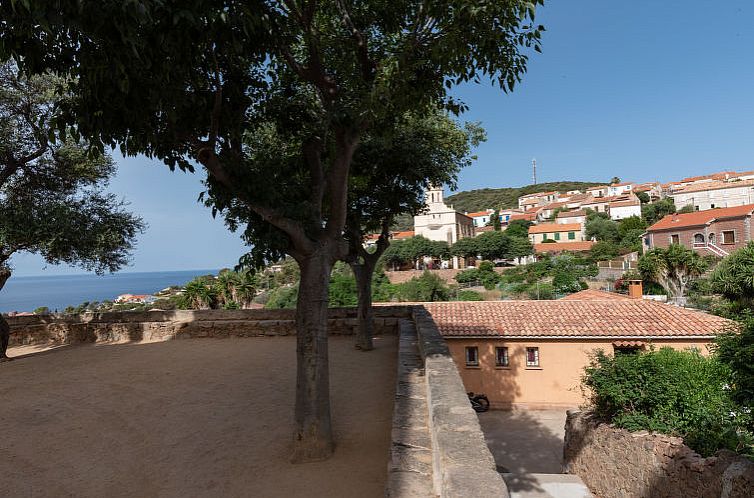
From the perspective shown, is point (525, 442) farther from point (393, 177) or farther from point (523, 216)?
point (523, 216)

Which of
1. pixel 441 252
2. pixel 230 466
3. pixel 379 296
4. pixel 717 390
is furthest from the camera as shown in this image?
pixel 441 252

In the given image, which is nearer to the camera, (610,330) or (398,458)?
(398,458)

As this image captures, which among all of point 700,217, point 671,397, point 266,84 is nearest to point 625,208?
point 700,217

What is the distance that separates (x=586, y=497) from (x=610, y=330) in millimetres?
9336

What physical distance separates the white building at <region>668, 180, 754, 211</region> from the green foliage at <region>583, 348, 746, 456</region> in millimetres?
78656

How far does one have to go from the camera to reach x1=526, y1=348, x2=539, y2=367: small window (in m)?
17.6

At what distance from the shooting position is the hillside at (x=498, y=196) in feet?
441

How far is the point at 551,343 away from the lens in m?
17.5

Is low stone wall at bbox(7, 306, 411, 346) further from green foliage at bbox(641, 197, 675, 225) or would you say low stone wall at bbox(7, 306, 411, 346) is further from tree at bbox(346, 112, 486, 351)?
green foliage at bbox(641, 197, 675, 225)

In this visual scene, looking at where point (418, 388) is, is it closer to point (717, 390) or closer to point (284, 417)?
point (284, 417)

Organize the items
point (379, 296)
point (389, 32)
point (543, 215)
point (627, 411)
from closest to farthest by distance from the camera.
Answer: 1. point (389, 32)
2. point (627, 411)
3. point (379, 296)
4. point (543, 215)

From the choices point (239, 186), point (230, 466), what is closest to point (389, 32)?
point (239, 186)

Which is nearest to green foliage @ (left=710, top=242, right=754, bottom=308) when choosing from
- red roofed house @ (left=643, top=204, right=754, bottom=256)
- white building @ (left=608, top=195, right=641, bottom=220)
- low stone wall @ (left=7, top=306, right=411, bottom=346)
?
low stone wall @ (left=7, top=306, right=411, bottom=346)

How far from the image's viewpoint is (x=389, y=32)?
6855 mm
